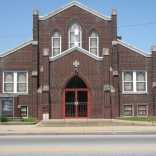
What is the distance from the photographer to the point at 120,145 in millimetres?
19266

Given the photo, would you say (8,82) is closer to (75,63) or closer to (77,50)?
(75,63)

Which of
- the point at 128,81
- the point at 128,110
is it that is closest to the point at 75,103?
the point at 128,110

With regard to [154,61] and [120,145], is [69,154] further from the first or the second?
[154,61]

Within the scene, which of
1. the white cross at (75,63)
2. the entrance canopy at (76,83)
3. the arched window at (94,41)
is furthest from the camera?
the arched window at (94,41)

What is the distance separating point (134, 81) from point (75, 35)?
697cm

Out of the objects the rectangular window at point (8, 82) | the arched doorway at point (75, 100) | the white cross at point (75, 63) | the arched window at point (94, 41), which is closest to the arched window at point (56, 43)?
the arched window at point (94, 41)

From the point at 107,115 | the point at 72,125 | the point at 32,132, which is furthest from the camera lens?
the point at 107,115

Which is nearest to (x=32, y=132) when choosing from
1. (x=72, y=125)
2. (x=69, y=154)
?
(x=72, y=125)

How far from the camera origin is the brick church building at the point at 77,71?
42.1 meters

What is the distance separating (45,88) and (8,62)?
496cm

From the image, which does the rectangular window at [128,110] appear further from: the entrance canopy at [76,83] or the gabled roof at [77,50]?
the gabled roof at [77,50]

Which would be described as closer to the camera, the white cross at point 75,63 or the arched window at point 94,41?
the white cross at point 75,63

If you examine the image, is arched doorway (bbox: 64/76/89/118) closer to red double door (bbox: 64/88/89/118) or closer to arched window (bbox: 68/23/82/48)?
red double door (bbox: 64/88/89/118)

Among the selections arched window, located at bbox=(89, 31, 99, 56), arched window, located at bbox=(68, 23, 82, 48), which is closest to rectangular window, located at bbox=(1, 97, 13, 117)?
arched window, located at bbox=(68, 23, 82, 48)
